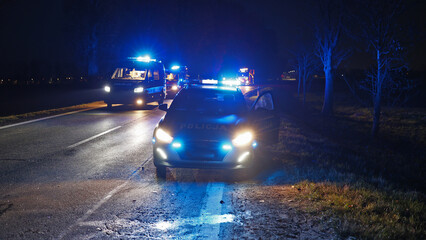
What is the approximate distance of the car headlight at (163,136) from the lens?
5786 mm

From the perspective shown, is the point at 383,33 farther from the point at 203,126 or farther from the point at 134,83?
the point at 134,83

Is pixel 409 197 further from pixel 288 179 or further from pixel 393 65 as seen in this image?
pixel 393 65

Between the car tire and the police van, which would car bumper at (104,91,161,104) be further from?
the car tire

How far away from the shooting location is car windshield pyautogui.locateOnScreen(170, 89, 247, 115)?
7.15 metres

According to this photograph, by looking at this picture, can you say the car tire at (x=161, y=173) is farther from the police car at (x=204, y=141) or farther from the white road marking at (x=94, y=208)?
the white road marking at (x=94, y=208)

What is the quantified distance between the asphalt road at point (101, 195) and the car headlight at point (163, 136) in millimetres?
756

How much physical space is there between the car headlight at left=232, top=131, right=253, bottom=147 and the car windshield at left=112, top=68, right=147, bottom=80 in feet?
44.9

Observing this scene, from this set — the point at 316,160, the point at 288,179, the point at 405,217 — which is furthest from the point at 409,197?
the point at 316,160

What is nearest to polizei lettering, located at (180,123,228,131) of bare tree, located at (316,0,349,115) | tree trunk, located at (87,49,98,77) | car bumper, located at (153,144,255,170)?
car bumper, located at (153,144,255,170)

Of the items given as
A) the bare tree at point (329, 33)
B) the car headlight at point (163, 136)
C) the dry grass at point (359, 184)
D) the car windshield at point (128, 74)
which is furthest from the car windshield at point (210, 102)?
the bare tree at point (329, 33)

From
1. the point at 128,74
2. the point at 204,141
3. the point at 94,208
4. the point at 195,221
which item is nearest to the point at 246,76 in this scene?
the point at 128,74

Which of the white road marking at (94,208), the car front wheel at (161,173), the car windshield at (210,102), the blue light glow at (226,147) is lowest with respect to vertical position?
the white road marking at (94,208)

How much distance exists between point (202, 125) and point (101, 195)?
6.59 feet

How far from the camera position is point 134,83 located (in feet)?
59.5
